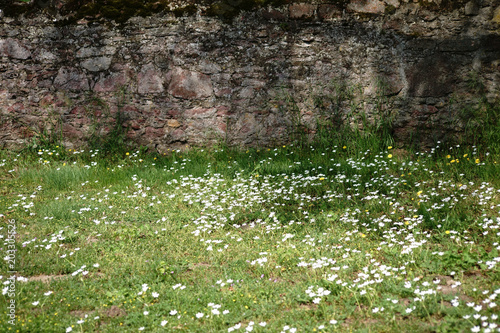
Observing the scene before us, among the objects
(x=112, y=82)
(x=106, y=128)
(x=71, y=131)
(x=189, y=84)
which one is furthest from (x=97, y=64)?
(x=189, y=84)

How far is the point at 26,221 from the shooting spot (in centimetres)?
461

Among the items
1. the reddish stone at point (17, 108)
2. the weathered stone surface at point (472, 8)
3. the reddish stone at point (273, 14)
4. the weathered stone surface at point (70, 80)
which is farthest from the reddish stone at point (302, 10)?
the reddish stone at point (17, 108)

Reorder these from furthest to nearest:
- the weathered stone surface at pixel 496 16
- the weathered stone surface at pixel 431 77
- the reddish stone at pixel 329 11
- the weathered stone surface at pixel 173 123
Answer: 1. the weathered stone surface at pixel 173 123
2. the reddish stone at pixel 329 11
3. the weathered stone surface at pixel 431 77
4. the weathered stone surface at pixel 496 16

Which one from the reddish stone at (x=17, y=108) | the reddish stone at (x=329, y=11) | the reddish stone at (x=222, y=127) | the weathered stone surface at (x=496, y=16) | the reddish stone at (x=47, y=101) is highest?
the reddish stone at (x=329, y=11)

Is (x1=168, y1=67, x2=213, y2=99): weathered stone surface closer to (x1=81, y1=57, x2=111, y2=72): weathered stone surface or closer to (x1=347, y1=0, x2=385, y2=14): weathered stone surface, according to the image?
(x1=81, y1=57, x2=111, y2=72): weathered stone surface

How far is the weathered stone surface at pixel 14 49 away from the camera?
6559 millimetres

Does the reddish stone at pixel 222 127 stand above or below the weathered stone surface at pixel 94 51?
below

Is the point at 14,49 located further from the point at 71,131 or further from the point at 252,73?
the point at 252,73

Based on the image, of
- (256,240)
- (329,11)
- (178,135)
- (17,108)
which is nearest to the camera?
(256,240)

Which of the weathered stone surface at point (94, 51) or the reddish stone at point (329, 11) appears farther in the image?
the weathered stone surface at point (94, 51)

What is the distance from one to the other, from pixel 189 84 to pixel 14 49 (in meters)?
2.69

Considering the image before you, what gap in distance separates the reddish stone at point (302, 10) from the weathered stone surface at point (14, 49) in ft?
13.0

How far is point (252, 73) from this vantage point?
20.9 ft

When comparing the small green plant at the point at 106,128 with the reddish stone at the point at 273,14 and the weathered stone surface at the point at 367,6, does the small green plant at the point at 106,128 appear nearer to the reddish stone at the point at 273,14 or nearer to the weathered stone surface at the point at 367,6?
the reddish stone at the point at 273,14
